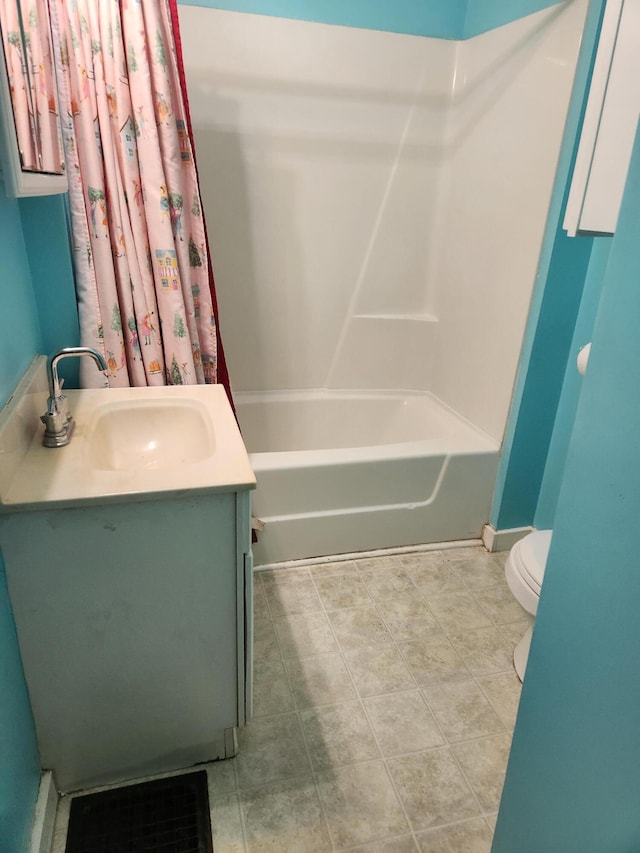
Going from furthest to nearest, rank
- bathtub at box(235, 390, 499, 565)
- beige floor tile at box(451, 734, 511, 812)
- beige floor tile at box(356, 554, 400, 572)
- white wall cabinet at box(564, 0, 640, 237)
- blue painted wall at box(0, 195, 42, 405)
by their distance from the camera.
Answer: beige floor tile at box(356, 554, 400, 572) < bathtub at box(235, 390, 499, 565) < beige floor tile at box(451, 734, 511, 812) < blue painted wall at box(0, 195, 42, 405) < white wall cabinet at box(564, 0, 640, 237)

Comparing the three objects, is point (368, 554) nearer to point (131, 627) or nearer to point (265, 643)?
point (265, 643)

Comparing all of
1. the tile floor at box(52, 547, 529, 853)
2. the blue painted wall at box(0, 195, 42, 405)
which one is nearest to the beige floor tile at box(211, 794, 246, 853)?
the tile floor at box(52, 547, 529, 853)

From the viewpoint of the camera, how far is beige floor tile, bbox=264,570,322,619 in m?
1.90

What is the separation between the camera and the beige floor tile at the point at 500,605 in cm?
192

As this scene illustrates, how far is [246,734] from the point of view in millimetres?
1457

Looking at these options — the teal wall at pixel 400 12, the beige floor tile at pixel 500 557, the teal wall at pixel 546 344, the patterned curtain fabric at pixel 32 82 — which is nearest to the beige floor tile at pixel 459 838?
the beige floor tile at pixel 500 557

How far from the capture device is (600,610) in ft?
2.24

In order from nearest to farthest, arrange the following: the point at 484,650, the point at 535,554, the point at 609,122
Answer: the point at 609,122, the point at 535,554, the point at 484,650

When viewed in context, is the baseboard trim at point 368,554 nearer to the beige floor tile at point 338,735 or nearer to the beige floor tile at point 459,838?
the beige floor tile at point 338,735

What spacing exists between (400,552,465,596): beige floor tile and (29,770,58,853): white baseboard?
1.29 meters

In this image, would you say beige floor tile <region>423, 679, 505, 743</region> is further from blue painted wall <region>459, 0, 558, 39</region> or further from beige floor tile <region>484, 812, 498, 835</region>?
blue painted wall <region>459, 0, 558, 39</region>

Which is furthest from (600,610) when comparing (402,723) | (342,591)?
(342,591)

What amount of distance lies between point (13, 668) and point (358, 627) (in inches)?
42.7

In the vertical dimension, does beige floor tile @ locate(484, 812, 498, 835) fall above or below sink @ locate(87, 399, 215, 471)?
below
